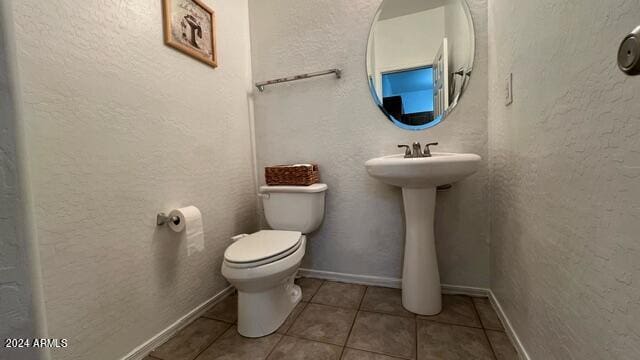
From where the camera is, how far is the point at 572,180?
2.10 feet

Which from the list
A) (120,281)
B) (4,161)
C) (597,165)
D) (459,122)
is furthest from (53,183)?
(459,122)

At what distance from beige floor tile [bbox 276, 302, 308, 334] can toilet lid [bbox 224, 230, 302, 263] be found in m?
0.39

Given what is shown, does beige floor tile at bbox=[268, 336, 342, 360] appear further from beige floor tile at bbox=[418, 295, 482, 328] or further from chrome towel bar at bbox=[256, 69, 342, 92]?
chrome towel bar at bbox=[256, 69, 342, 92]

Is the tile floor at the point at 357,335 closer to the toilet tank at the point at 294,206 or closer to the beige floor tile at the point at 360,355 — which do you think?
the beige floor tile at the point at 360,355

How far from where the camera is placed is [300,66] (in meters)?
1.60

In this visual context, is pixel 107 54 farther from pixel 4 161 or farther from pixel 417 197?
pixel 417 197

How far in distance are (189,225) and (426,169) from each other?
106 centimetres

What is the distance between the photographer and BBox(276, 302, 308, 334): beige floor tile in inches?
45.8

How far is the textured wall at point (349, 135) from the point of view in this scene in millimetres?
1348

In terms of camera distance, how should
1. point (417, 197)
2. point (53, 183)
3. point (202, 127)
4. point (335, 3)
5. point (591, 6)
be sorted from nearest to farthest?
point (591, 6), point (53, 183), point (417, 197), point (202, 127), point (335, 3)

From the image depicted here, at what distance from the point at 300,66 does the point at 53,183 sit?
1335mm

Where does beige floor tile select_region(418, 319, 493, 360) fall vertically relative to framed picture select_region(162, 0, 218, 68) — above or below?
below

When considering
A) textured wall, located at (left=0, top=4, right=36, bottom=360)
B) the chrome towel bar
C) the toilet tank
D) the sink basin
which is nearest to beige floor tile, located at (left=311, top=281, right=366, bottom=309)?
the toilet tank

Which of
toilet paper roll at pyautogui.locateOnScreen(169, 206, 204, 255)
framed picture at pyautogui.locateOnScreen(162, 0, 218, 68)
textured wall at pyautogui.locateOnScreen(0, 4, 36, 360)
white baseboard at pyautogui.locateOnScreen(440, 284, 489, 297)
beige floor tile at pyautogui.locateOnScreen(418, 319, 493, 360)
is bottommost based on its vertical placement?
beige floor tile at pyautogui.locateOnScreen(418, 319, 493, 360)
